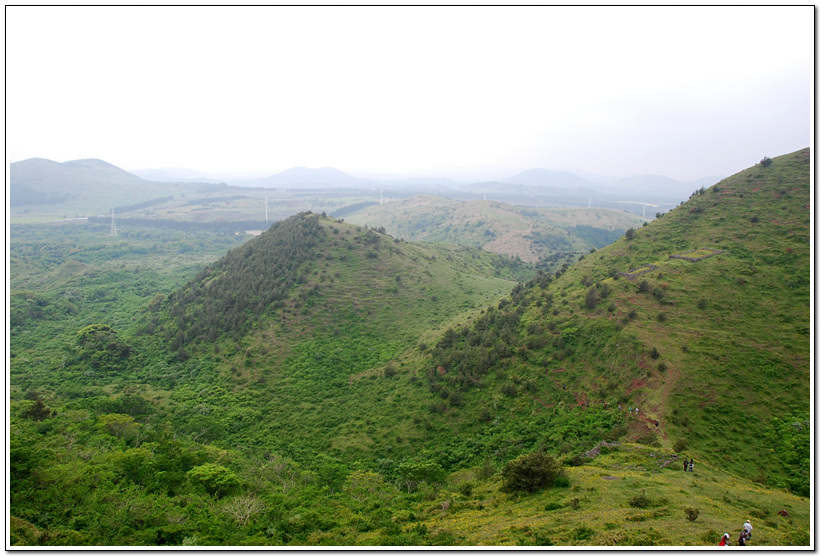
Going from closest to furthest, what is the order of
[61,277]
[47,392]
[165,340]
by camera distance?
[47,392], [165,340], [61,277]

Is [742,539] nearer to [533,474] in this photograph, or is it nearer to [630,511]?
[630,511]

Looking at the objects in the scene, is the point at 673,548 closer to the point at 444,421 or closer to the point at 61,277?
the point at 444,421

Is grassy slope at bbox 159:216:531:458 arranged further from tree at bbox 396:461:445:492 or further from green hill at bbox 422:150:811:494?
green hill at bbox 422:150:811:494

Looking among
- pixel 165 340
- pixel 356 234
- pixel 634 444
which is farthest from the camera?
pixel 356 234

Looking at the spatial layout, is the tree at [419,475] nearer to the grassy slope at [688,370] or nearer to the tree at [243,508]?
the grassy slope at [688,370]

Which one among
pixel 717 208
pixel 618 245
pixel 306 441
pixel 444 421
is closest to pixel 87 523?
pixel 306 441
